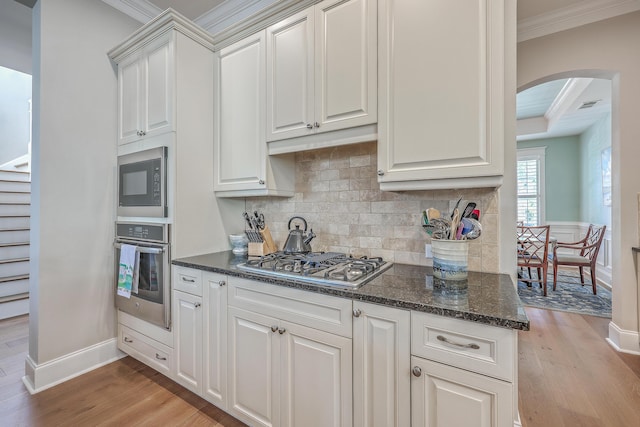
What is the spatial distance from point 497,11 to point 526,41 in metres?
2.04

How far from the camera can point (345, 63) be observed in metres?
1.58

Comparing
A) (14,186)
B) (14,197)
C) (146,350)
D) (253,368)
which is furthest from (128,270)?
(14,186)

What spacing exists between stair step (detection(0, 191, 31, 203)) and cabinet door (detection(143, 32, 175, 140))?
306 centimetres

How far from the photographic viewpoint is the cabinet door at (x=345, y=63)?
1514 mm

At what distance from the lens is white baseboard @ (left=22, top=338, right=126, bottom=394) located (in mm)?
1959

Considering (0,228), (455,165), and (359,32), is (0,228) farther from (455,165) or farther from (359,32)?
(455,165)

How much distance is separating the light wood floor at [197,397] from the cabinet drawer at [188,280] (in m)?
0.73

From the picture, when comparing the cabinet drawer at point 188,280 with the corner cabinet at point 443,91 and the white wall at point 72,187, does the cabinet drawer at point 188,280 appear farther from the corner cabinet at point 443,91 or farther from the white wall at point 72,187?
the corner cabinet at point 443,91

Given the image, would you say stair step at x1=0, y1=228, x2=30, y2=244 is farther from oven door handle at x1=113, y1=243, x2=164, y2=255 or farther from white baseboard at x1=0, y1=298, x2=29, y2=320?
oven door handle at x1=113, y1=243, x2=164, y2=255

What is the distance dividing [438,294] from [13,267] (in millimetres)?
4786

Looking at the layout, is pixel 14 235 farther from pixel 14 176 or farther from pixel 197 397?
pixel 197 397

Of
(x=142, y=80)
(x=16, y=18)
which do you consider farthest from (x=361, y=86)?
(x=16, y=18)

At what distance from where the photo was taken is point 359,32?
60.5 inches

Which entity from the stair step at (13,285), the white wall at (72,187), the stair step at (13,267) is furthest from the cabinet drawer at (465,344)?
the stair step at (13,267)
